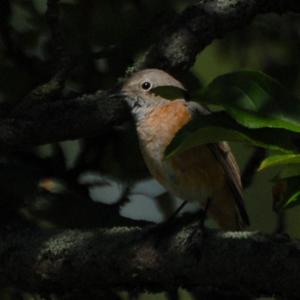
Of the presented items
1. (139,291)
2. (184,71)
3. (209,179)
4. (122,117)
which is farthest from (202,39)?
(139,291)

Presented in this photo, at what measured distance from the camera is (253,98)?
2.67m

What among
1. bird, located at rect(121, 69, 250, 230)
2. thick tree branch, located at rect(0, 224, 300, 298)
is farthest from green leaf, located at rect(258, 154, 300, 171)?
bird, located at rect(121, 69, 250, 230)

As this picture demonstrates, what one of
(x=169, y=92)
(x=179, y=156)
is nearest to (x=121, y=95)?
(x=179, y=156)

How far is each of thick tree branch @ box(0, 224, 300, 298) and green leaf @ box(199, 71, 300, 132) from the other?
85cm

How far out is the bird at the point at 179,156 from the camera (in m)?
4.59

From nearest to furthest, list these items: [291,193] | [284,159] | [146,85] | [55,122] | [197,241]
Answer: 1. [284,159]
2. [291,193]
3. [197,241]
4. [55,122]
5. [146,85]

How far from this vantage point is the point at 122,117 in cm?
434

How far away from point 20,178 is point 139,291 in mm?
771

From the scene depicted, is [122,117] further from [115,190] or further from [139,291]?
[139,291]

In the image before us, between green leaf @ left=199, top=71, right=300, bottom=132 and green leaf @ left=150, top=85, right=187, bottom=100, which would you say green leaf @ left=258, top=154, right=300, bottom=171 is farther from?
green leaf @ left=150, top=85, right=187, bottom=100

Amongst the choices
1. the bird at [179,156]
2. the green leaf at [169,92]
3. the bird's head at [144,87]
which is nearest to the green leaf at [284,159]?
the green leaf at [169,92]

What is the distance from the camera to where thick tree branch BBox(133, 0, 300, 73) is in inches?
169

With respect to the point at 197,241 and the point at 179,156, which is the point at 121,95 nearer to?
the point at 179,156

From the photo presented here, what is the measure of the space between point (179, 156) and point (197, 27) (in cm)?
58
